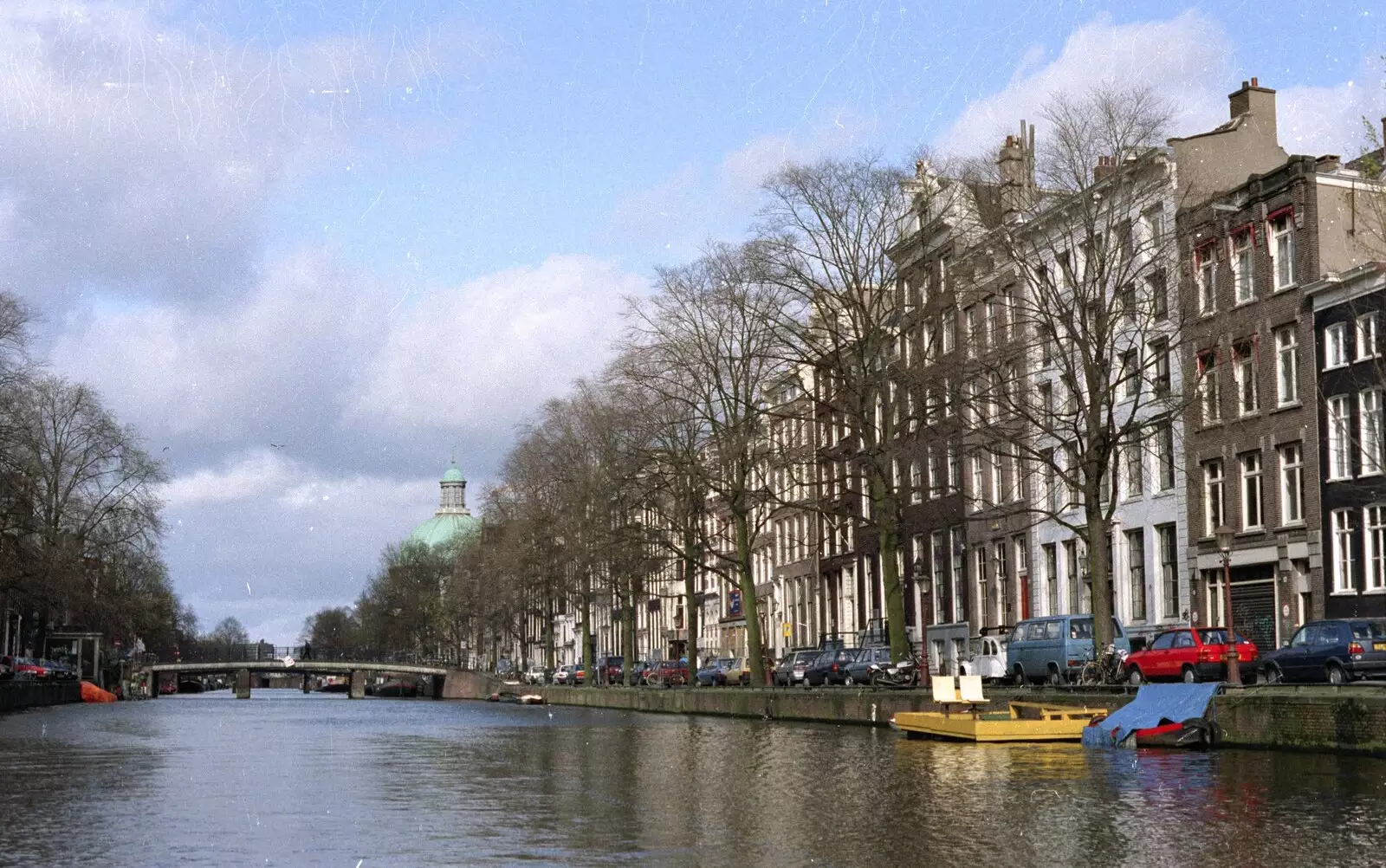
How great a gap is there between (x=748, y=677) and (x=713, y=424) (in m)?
22.3

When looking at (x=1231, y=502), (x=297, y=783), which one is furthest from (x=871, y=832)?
(x=1231, y=502)

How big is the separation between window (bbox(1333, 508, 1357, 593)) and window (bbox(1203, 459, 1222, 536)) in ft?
19.4

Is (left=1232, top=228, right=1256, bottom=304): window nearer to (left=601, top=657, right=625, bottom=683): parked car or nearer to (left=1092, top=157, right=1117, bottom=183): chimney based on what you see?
(left=1092, top=157, right=1117, bottom=183): chimney

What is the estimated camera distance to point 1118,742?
38.9 metres

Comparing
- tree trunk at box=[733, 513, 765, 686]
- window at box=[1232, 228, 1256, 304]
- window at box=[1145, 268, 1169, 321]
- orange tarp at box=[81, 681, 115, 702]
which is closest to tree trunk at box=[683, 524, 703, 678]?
tree trunk at box=[733, 513, 765, 686]

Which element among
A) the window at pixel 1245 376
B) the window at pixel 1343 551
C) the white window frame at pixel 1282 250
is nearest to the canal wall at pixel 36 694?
the window at pixel 1245 376

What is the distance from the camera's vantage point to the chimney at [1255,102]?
65.9 metres

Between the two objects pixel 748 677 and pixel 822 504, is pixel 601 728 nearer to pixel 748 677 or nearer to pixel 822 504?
pixel 822 504

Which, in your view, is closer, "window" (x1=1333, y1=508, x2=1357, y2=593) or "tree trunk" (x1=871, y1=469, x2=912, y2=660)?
"window" (x1=1333, y1=508, x2=1357, y2=593)

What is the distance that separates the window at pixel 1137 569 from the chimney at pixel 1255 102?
15.0 metres

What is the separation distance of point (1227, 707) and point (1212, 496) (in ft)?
84.6

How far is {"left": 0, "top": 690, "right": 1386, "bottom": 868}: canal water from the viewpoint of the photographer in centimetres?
2030

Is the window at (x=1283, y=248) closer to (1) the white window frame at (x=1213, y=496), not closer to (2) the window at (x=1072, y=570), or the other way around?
(1) the white window frame at (x=1213, y=496)

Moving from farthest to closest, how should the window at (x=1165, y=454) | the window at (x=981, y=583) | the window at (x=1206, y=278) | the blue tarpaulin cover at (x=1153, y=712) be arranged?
1. the window at (x=981, y=583)
2. the window at (x=1165, y=454)
3. the window at (x=1206, y=278)
4. the blue tarpaulin cover at (x=1153, y=712)
